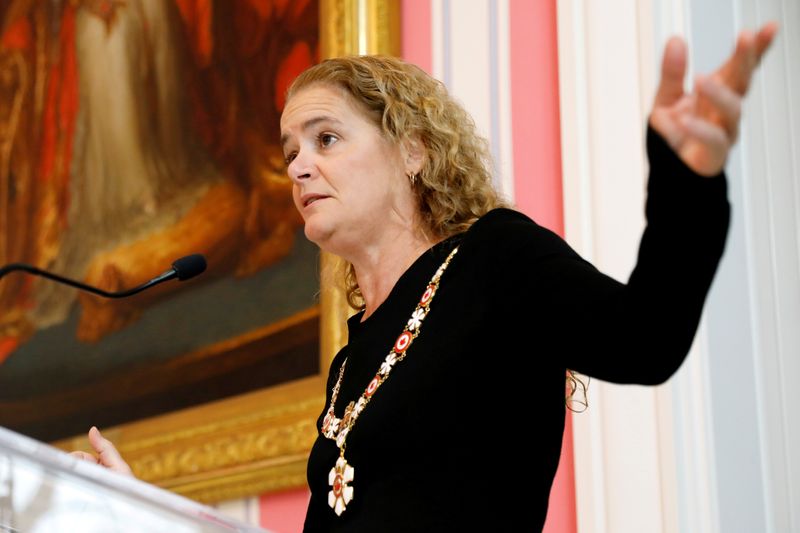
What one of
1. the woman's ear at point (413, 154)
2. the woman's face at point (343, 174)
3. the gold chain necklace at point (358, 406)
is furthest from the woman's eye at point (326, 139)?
the gold chain necklace at point (358, 406)

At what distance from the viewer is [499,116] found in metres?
3.27

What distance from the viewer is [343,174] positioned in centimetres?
234

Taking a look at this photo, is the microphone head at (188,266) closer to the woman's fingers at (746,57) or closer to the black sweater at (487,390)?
the black sweater at (487,390)

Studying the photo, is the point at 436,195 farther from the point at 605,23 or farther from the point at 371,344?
the point at 605,23

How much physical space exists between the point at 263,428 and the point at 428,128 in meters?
1.53

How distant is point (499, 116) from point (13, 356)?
2.25 metres

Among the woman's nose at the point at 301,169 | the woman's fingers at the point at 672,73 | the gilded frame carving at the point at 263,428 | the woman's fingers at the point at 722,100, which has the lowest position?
the gilded frame carving at the point at 263,428

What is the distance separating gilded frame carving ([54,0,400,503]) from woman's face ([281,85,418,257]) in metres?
1.04

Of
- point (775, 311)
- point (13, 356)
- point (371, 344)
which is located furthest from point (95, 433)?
point (13, 356)

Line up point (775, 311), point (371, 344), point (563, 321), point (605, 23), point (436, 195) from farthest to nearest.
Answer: point (605, 23)
point (775, 311)
point (436, 195)
point (371, 344)
point (563, 321)

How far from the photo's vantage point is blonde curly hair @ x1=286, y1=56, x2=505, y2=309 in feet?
7.72

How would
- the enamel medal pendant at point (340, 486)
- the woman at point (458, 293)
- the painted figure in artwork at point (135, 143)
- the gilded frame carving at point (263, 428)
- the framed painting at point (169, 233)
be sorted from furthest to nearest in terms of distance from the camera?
the painted figure in artwork at point (135, 143) → the framed painting at point (169, 233) → the gilded frame carving at point (263, 428) → the enamel medal pendant at point (340, 486) → the woman at point (458, 293)

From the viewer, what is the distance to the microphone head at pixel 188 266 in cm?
233

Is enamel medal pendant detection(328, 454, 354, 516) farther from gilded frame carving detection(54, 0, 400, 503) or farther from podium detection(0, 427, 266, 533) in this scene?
gilded frame carving detection(54, 0, 400, 503)
